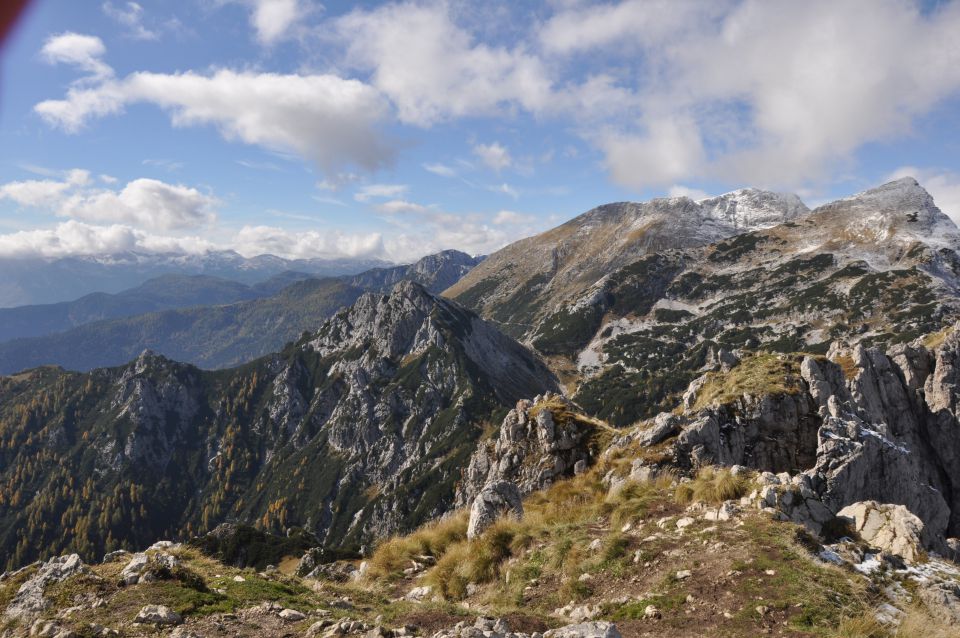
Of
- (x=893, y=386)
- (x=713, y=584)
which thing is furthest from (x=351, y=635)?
(x=893, y=386)

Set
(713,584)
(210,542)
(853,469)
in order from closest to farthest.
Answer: (713,584)
(853,469)
(210,542)

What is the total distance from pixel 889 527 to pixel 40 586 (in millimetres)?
28422

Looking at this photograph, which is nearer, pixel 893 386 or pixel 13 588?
pixel 13 588

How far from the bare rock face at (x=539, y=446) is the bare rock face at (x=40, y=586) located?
2524 centimetres

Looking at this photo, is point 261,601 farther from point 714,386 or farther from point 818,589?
point 714,386

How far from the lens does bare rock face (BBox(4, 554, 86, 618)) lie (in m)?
13.3

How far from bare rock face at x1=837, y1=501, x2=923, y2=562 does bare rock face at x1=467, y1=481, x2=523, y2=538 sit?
1402 centimetres

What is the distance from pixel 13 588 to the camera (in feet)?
48.5

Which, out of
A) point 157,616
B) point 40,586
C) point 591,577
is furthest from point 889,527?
point 40,586

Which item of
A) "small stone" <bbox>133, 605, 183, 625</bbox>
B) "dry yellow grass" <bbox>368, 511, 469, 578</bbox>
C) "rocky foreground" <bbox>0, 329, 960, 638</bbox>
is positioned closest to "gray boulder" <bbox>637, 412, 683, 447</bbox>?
"rocky foreground" <bbox>0, 329, 960, 638</bbox>

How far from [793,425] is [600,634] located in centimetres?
4051

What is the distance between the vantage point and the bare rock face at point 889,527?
16.2 m

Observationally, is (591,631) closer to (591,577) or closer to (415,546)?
(591,577)

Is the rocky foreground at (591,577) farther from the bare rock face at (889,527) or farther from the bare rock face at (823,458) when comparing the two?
the bare rock face at (823,458)
